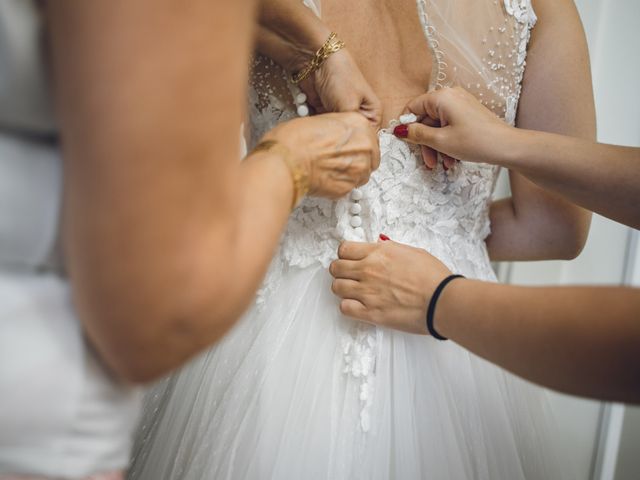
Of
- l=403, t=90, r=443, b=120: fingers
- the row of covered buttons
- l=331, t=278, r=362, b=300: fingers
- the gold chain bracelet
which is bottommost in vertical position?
l=331, t=278, r=362, b=300: fingers

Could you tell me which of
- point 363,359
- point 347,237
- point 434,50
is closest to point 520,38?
point 434,50

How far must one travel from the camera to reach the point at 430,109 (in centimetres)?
73

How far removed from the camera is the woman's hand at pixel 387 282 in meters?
0.66

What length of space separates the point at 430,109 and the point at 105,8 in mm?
544

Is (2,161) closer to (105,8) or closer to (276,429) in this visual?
(105,8)

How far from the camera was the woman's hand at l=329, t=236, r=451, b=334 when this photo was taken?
0.66 metres

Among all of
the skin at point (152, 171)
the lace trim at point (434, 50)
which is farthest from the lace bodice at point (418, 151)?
the skin at point (152, 171)

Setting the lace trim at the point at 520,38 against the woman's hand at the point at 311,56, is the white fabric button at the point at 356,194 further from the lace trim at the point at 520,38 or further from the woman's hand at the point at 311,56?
the lace trim at the point at 520,38

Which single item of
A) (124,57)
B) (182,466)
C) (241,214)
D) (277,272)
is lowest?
(182,466)

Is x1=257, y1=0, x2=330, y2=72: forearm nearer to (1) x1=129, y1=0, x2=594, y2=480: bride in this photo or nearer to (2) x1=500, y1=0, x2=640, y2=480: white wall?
(1) x1=129, y1=0, x2=594, y2=480: bride

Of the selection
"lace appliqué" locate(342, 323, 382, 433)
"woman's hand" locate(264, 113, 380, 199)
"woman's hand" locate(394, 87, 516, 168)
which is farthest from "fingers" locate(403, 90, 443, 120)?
"lace appliqué" locate(342, 323, 382, 433)

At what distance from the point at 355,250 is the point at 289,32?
1.11 feet

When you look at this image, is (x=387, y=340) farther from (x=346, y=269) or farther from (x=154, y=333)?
(x=154, y=333)

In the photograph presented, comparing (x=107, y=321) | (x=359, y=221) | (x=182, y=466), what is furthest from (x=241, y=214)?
(x=182, y=466)
